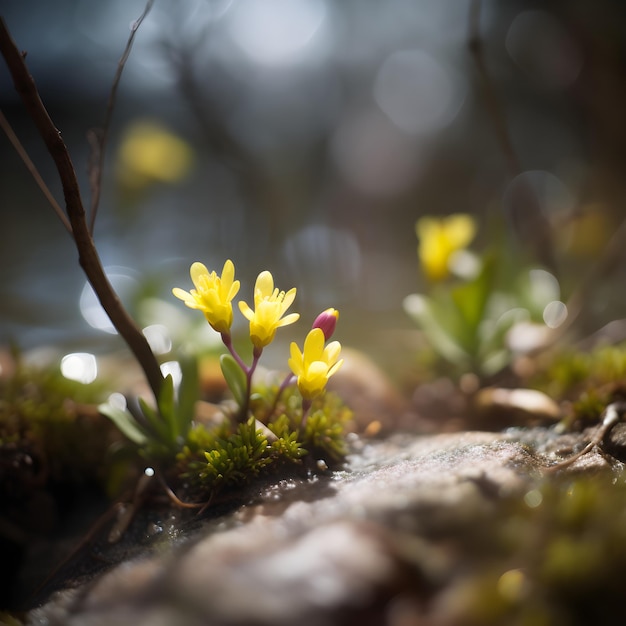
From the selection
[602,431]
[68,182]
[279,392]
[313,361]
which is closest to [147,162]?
[68,182]

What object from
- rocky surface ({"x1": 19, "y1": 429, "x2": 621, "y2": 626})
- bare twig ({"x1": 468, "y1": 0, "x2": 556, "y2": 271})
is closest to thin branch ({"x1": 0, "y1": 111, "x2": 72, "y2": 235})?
rocky surface ({"x1": 19, "y1": 429, "x2": 621, "y2": 626})

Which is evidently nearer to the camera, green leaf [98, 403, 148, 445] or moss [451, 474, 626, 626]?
moss [451, 474, 626, 626]

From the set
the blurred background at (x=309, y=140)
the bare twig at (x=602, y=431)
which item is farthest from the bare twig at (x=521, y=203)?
the bare twig at (x=602, y=431)

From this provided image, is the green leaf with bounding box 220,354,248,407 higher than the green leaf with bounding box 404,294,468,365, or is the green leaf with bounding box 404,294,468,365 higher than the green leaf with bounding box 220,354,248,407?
the green leaf with bounding box 404,294,468,365

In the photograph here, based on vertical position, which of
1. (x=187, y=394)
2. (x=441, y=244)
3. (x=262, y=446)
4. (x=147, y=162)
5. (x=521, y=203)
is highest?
(x=147, y=162)

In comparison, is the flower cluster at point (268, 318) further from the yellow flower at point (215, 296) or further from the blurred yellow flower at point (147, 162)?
the blurred yellow flower at point (147, 162)

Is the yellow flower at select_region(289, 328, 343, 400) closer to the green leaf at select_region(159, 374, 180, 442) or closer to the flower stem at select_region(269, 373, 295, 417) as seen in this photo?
the flower stem at select_region(269, 373, 295, 417)

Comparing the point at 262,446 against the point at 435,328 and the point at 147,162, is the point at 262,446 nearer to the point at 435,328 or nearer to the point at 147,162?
the point at 435,328
